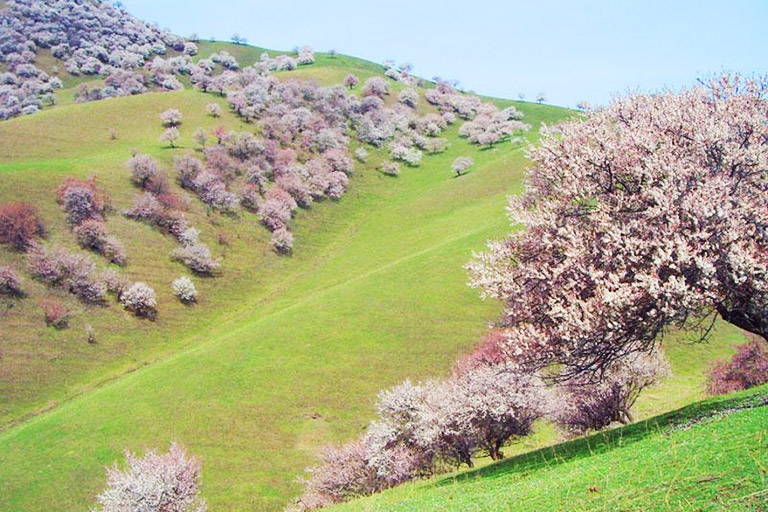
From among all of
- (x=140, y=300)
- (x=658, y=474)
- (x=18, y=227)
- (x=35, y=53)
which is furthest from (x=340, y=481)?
(x=35, y=53)

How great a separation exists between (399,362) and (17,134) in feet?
313

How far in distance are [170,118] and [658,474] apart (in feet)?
432

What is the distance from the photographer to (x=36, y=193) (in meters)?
Result: 76.8

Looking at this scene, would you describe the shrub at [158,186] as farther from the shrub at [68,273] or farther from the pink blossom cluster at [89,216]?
the shrub at [68,273]

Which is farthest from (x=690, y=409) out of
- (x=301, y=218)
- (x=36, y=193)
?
(x=301, y=218)

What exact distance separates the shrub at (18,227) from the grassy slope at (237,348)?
2.44 meters

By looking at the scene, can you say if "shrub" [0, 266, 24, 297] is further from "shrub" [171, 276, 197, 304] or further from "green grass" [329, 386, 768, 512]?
"green grass" [329, 386, 768, 512]

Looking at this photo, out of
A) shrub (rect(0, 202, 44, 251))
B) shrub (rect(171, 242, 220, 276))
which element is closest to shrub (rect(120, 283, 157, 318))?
shrub (rect(171, 242, 220, 276))

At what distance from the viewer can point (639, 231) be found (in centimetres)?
1731

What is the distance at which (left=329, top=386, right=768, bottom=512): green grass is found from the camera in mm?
8750

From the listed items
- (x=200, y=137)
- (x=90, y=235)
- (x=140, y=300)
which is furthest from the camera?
(x=200, y=137)

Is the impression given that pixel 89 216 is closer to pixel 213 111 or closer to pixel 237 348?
pixel 237 348

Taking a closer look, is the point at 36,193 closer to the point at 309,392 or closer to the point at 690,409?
the point at 309,392

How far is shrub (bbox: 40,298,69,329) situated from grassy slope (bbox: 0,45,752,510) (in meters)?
1.34
